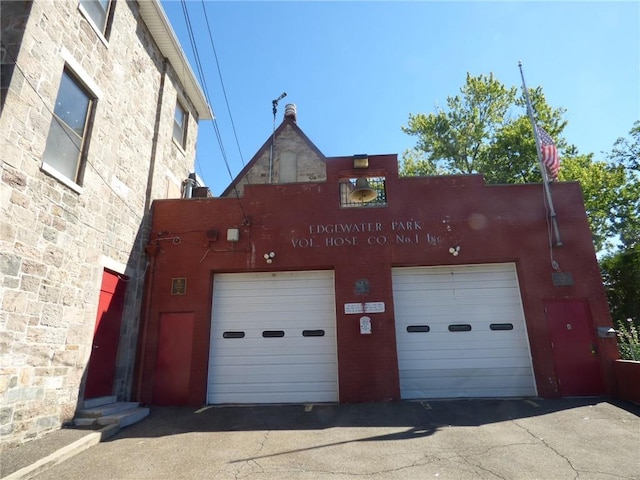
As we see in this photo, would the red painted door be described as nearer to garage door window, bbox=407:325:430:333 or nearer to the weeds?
garage door window, bbox=407:325:430:333

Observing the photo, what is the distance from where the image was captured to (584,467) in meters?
4.50

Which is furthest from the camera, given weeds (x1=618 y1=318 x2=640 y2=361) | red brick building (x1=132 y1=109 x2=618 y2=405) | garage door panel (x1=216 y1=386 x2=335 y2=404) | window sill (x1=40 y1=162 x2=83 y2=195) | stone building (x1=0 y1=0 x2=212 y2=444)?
garage door panel (x1=216 y1=386 x2=335 y2=404)

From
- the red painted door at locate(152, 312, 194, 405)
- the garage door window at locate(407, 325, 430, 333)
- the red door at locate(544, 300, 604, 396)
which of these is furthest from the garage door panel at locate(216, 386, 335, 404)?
the red door at locate(544, 300, 604, 396)

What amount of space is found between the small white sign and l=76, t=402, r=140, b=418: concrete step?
4.99m

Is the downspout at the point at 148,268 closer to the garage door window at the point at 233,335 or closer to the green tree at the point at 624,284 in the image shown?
the garage door window at the point at 233,335

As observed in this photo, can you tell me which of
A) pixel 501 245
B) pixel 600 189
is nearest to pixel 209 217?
pixel 501 245

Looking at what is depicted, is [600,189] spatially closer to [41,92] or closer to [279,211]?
[279,211]

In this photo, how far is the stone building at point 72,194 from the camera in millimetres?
5449

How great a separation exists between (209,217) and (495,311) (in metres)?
7.37

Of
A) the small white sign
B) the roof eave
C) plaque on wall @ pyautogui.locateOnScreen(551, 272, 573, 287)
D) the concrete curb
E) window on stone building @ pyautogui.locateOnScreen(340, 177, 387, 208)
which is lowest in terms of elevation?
the concrete curb

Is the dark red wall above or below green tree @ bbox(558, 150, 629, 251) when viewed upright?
Result: below

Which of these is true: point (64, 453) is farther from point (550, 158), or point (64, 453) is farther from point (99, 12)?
point (550, 158)

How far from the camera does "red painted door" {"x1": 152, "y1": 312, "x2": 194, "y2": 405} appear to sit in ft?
27.0

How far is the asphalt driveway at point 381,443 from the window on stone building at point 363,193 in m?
4.73
